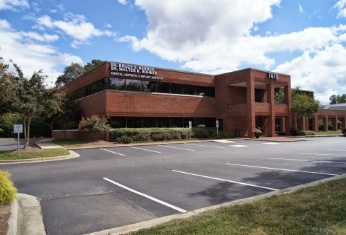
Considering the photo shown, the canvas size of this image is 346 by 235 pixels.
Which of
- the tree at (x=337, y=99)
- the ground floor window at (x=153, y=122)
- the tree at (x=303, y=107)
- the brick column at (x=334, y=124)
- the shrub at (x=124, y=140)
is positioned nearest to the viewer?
the shrub at (x=124, y=140)

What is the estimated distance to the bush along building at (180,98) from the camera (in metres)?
30.4

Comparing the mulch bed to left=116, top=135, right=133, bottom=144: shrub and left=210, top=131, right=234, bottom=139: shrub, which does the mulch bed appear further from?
left=210, top=131, right=234, bottom=139: shrub

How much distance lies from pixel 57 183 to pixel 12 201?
2830 mm

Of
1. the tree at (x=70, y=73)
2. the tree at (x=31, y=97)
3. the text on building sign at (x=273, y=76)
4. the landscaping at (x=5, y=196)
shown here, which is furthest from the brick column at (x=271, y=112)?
the tree at (x=70, y=73)

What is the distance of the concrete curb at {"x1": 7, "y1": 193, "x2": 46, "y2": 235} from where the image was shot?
5496 millimetres

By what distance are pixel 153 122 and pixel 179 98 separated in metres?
4.20

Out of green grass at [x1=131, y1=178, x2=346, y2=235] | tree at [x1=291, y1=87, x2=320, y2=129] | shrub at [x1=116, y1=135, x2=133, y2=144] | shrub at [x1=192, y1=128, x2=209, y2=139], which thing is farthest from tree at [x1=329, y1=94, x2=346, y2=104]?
green grass at [x1=131, y1=178, x2=346, y2=235]

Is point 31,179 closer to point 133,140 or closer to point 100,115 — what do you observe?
point 133,140

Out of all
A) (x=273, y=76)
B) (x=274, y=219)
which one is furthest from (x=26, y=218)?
(x=273, y=76)

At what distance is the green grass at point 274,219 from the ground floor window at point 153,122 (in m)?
24.4

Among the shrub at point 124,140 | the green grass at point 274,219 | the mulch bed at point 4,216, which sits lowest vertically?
the mulch bed at point 4,216

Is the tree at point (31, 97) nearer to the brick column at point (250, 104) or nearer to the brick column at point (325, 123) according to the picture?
the brick column at point (250, 104)

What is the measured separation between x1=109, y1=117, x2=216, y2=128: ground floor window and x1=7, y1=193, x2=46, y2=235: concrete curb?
73.4 ft

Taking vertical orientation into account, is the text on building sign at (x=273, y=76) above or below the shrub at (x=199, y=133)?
above
